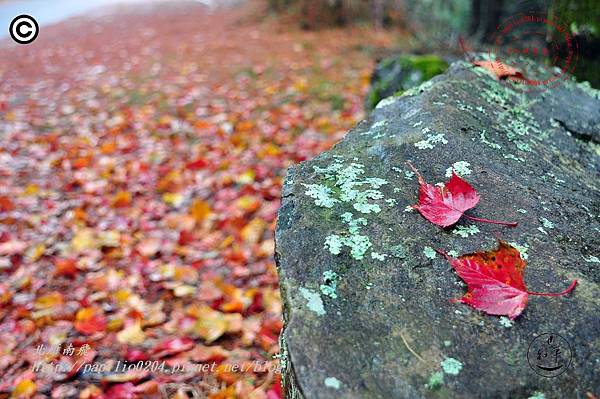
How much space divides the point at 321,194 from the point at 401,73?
6.27 ft

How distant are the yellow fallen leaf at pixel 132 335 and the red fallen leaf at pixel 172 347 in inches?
3.9

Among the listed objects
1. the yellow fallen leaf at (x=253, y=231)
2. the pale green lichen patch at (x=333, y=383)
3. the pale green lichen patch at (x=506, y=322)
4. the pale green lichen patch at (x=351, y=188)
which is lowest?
the yellow fallen leaf at (x=253, y=231)

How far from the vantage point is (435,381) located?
96cm

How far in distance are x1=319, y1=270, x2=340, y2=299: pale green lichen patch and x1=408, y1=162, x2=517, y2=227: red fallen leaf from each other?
31cm

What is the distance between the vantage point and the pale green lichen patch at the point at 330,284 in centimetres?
111

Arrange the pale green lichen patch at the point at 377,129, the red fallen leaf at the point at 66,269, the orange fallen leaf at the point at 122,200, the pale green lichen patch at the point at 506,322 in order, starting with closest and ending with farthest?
the pale green lichen patch at the point at 506,322
the pale green lichen patch at the point at 377,129
the red fallen leaf at the point at 66,269
the orange fallen leaf at the point at 122,200

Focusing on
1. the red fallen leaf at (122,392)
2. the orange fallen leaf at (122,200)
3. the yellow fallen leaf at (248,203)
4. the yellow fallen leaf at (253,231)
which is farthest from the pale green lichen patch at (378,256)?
the orange fallen leaf at (122,200)

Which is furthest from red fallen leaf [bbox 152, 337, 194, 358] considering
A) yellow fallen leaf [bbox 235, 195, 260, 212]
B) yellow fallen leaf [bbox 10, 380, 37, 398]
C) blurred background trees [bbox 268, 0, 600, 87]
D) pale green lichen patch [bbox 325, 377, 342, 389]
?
blurred background trees [bbox 268, 0, 600, 87]

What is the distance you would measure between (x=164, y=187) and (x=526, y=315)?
287 cm

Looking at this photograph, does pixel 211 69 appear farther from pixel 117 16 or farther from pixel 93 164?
pixel 117 16

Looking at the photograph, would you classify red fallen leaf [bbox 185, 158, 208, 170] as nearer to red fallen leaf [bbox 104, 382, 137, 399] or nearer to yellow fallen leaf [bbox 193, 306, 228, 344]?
yellow fallen leaf [bbox 193, 306, 228, 344]

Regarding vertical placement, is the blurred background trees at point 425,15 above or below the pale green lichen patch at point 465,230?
below

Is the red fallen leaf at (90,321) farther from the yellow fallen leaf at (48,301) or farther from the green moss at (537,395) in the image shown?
the green moss at (537,395)

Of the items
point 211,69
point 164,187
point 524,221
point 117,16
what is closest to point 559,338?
point 524,221
